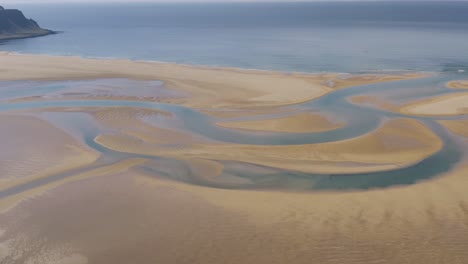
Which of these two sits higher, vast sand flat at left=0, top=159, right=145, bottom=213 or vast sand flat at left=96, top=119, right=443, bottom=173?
vast sand flat at left=96, top=119, right=443, bottom=173

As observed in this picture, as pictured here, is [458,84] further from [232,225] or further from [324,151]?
[232,225]

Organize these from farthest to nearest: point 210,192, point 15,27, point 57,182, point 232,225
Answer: point 15,27 < point 57,182 < point 210,192 < point 232,225

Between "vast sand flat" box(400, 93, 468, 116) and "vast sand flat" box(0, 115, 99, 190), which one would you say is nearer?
"vast sand flat" box(0, 115, 99, 190)

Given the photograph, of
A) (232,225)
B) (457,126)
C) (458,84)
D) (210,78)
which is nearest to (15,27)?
(210,78)

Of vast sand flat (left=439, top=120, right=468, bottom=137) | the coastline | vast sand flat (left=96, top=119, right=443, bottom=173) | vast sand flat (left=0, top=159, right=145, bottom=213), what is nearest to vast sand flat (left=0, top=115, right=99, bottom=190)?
vast sand flat (left=0, top=159, right=145, bottom=213)

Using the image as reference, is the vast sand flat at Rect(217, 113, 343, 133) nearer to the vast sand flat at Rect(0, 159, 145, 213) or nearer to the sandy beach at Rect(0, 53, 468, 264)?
the sandy beach at Rect(0, 53, 468, 264)

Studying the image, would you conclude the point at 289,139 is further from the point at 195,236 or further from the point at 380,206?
the point at 195,236
